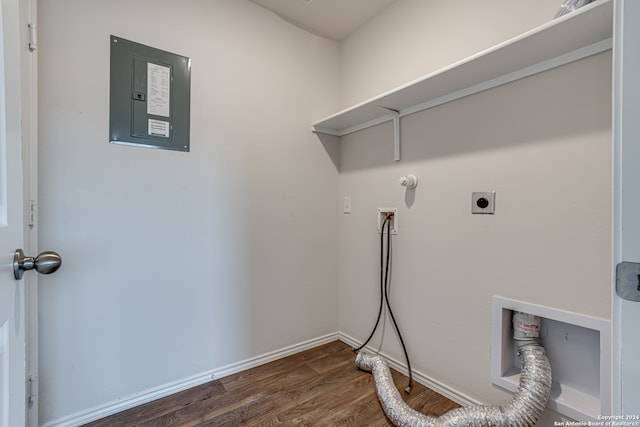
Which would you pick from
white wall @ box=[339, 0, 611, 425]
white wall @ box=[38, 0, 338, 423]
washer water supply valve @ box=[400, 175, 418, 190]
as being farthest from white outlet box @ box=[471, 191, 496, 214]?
white wall @ box=[38, 0, 338, 423]

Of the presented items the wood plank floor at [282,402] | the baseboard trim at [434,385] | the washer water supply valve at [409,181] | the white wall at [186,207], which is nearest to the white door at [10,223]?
the white wall at [186,207]

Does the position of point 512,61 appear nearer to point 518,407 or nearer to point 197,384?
point 518,407

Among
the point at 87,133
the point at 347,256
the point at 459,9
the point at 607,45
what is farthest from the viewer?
the point at 347,256

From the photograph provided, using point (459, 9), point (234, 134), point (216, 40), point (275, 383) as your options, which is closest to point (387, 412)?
point (275, 383)

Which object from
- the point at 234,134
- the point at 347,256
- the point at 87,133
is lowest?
the point at 347,256

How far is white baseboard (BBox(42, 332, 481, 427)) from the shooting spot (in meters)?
1.47

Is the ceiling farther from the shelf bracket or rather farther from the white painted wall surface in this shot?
the shelf bracket

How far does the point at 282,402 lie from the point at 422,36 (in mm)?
2398

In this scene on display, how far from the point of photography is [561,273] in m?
1.26

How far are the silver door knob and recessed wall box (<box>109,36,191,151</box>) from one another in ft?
3.30

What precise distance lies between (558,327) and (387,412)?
3.03 ft

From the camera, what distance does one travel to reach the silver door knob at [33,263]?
0.69m

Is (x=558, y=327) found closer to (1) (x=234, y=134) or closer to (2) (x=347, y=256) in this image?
(2) (x=347, y=256)

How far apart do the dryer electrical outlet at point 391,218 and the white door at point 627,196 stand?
1.33 metres
